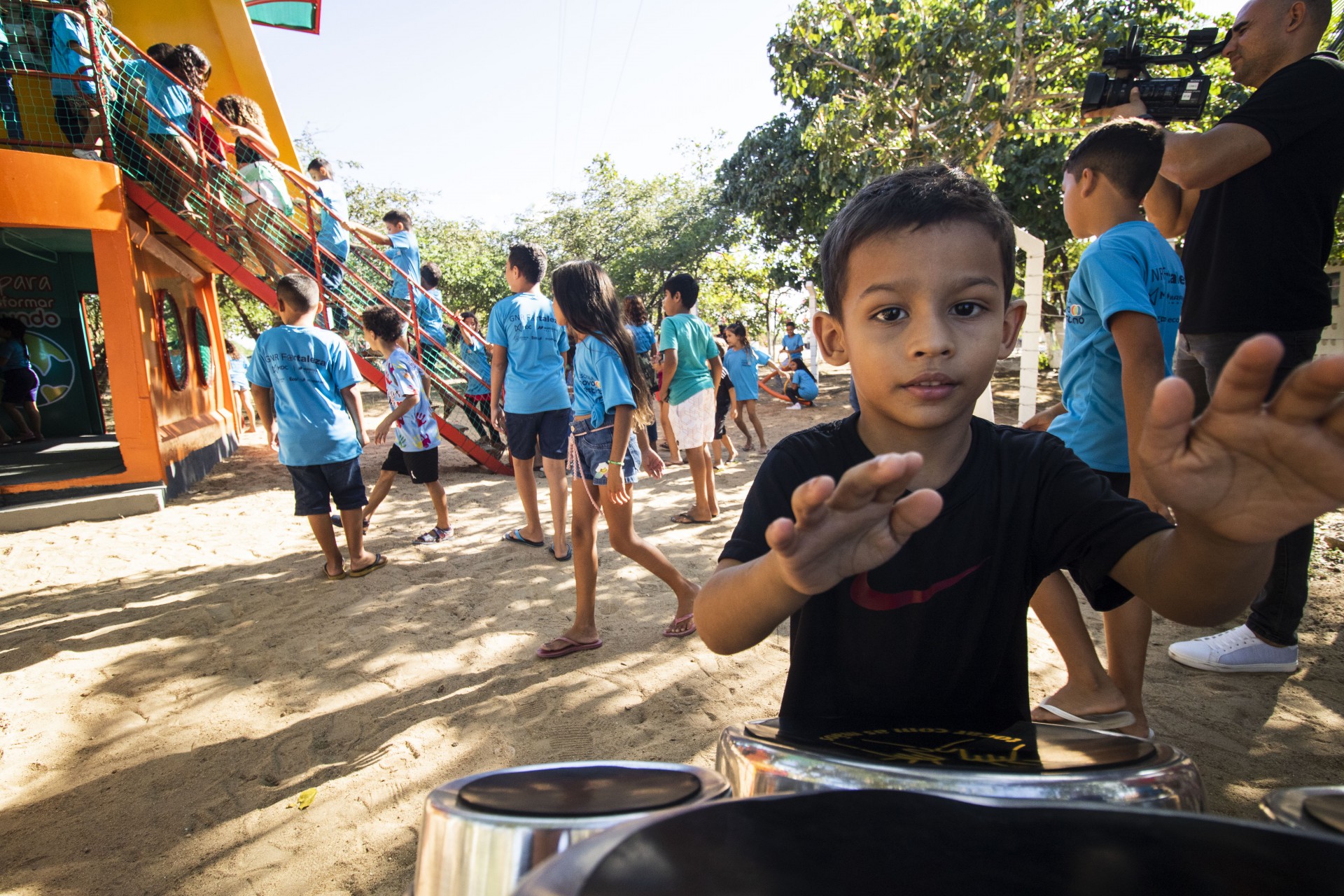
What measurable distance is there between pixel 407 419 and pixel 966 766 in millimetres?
5325

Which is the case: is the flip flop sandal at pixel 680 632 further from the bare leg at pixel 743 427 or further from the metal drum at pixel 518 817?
the bare leg at pixel 743 427

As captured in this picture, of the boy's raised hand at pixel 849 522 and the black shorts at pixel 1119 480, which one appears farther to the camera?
the black shorts at pixel 1119 480

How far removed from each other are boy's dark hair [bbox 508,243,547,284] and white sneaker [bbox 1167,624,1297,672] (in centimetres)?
413

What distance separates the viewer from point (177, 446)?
7605 millimetres

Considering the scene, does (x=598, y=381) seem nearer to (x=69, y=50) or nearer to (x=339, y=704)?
(x=339, y=704)

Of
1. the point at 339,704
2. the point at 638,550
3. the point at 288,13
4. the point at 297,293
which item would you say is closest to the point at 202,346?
the point at 288,13

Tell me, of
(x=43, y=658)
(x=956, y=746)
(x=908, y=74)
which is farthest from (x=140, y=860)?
(x=908, y=74)

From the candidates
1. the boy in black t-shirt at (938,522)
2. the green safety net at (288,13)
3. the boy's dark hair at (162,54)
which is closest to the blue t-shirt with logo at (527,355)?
the boy in black t-shirt at (938,522)

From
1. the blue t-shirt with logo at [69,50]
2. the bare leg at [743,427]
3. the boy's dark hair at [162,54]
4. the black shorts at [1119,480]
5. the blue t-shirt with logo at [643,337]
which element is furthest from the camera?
the bare leg at [743,427]

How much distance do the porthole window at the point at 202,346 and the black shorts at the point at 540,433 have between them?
6.57m

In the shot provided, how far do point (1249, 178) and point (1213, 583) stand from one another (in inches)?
89.2

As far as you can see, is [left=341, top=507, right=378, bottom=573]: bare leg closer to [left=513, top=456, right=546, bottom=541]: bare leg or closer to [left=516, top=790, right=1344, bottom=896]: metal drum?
[left=513, top=456, right=546, bottom=541]: bare leg

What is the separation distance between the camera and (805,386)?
14.5 metres

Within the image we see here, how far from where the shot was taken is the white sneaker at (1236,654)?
300cm
